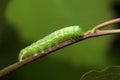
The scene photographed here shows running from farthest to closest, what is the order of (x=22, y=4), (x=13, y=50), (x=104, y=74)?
(x=22, y=4)
(x=13, y=50)
(x=104, y=74)

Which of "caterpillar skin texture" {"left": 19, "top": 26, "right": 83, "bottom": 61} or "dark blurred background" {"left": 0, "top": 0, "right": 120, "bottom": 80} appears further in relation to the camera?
"dark blurred background" {"left": 0, "top": 0, "right": 120, "bottom": 80}

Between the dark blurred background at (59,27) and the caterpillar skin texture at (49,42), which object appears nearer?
the caterpillar skin texture at (49,42)

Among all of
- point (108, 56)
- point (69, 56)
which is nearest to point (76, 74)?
point (69, 56)

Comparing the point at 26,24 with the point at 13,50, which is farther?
the point at 26,24

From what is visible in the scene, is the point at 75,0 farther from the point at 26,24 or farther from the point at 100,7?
the point at 26,24

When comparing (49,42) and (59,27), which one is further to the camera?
(59,27)

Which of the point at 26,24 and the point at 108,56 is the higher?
the point at 26,24

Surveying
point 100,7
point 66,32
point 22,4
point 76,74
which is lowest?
point 76,74

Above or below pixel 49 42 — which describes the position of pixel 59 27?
above
